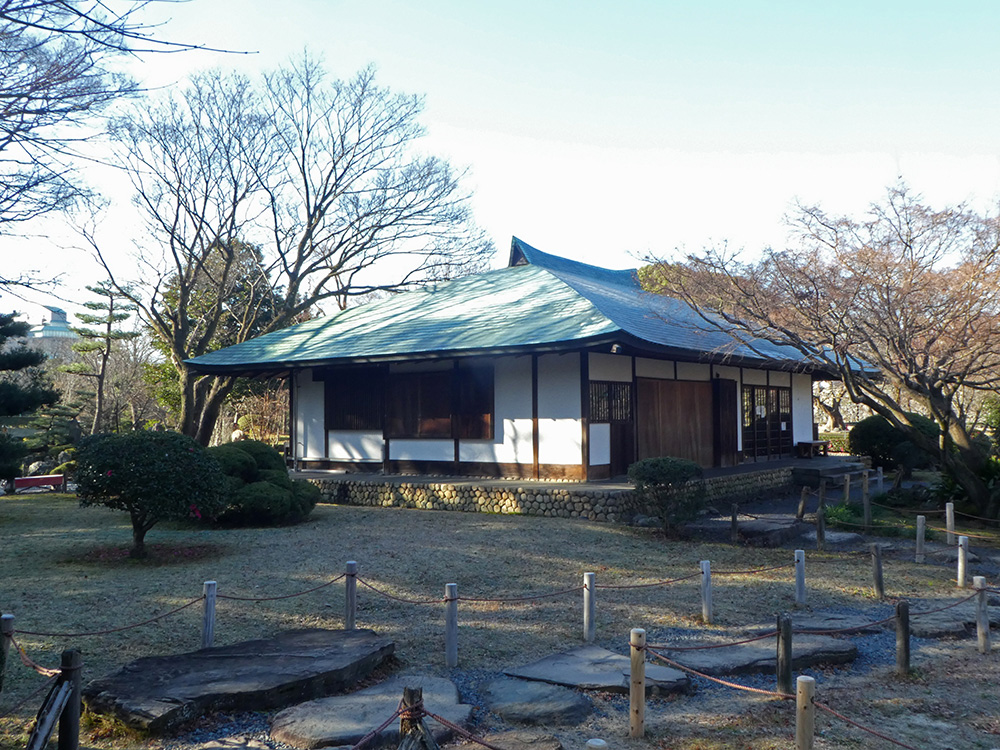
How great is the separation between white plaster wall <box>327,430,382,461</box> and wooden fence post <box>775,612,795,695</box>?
45.3ft

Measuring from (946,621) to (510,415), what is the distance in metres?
9.76

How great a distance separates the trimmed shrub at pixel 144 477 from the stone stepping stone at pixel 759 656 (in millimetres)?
6791

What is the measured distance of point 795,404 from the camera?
24.9 metres

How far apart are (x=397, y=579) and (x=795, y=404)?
739 inches

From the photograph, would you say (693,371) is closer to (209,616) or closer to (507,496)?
(507,496)

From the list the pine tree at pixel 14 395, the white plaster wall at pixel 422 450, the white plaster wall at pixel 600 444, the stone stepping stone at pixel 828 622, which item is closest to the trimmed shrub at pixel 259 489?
the white plaster wall at pixel 422 450

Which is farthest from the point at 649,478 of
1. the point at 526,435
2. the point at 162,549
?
the point at 162,549

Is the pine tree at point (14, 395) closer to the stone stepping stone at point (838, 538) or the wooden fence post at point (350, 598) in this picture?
the wooden fence post at point (350, 598)

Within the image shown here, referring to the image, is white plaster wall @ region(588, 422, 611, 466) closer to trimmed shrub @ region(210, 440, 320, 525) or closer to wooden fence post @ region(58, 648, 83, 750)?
trimmed shrub @ region(210, 440, 320, 525)

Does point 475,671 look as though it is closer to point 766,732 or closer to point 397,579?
point 766,732

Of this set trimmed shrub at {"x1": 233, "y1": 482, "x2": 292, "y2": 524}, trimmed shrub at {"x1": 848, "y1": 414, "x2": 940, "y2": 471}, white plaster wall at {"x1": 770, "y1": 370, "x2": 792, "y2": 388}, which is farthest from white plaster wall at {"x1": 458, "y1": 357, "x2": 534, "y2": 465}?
trimmed shrub at {"x1": 848, "y1": 414, "x2": 940, "y2": 471}

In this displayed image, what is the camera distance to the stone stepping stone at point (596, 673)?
19.6 feet

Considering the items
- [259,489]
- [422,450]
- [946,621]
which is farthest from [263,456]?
[946,621]

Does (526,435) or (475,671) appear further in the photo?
(526,435)
